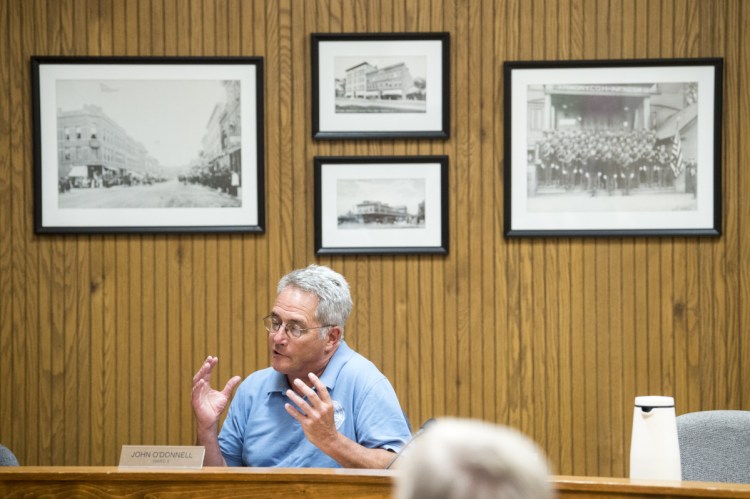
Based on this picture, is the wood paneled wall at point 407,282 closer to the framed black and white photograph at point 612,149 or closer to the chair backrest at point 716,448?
the framed black and white photograph at point 612,149

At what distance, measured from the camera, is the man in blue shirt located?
2545mm

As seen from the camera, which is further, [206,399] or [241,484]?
[206,399]

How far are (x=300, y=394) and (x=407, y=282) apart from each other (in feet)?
3.14

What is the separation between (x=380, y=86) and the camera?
3.50m

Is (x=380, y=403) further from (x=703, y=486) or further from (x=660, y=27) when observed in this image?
(x=660, y=27)

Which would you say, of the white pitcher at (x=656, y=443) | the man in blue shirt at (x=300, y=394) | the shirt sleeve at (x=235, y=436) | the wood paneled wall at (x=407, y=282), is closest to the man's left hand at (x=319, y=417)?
the man in blue shirt at (x=300, y=394)

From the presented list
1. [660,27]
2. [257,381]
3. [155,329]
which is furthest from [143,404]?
[660,27]

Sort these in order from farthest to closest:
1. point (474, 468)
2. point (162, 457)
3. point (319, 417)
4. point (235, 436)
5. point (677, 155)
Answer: point (677, 155) < point (235, 436) < point (319, 417) < point (162, 457) < point (474, 468)

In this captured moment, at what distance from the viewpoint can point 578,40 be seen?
11.4ft

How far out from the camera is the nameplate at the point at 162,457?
2062 millimetres

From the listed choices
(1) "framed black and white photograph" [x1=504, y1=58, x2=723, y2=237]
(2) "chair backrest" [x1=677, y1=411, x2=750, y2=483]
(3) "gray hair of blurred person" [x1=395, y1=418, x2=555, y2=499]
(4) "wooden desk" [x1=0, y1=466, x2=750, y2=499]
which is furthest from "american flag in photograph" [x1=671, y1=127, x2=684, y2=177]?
(3) "gray hair of blurred person" [x1=395, y1=418, x2=555, y2=499]

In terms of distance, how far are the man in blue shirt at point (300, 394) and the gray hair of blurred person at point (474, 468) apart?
1.69m

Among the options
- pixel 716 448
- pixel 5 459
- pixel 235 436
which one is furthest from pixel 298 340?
pixel 716 448

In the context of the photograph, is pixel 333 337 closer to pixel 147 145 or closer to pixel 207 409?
pixel 207 409
